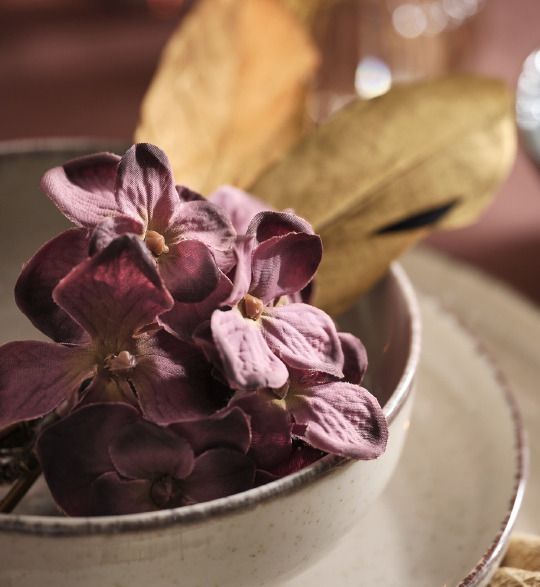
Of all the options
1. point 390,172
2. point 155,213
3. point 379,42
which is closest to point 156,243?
point 155,213

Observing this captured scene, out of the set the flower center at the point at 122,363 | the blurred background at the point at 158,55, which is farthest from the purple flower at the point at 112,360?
the blurred background at the point at 158,55

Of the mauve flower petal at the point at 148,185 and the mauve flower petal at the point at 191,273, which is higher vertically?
the mauve flower petal at the point at 148,185

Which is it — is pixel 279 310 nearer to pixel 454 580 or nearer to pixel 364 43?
pixel 454 580

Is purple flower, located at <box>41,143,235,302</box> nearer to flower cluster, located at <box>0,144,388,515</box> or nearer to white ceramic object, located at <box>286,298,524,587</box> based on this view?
flower cluster, located at <box>0,144,388,515</box>

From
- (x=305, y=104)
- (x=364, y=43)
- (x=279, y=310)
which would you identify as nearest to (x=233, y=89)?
(x=305, y=104)

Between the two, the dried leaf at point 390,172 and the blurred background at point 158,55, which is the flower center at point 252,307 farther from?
the blurred background at point 158,55
